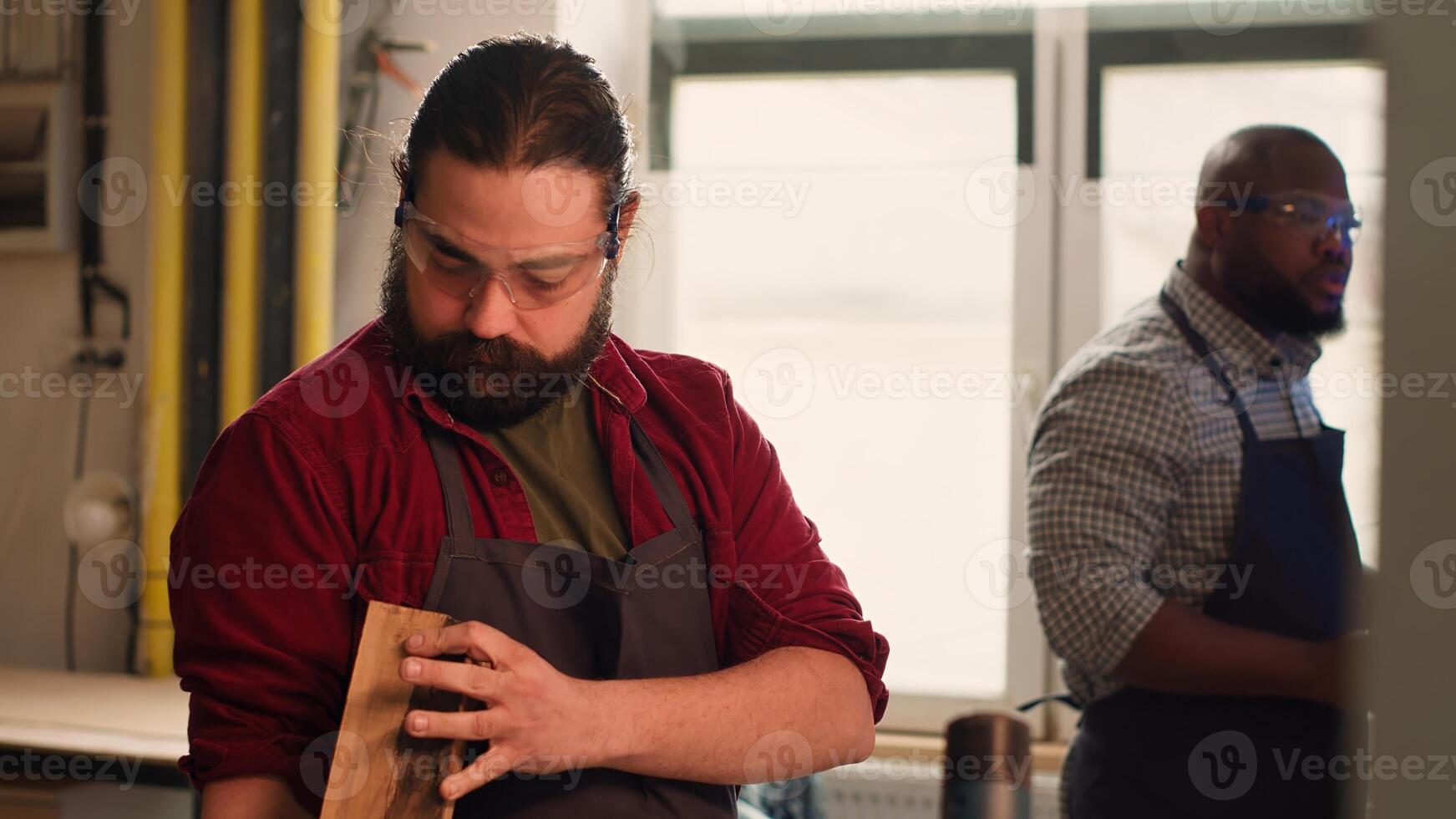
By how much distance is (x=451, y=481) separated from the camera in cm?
110

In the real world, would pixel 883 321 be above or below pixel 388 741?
above

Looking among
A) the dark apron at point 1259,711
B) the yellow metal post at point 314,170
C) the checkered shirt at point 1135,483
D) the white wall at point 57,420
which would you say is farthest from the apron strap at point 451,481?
the white wall at point 57,420

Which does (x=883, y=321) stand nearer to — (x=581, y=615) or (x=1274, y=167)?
(x=1274, y=167)

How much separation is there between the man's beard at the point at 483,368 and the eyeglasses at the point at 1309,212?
1.20 metres

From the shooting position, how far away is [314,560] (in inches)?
40.9

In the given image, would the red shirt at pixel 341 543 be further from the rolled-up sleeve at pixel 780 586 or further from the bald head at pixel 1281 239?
the bald head at pixel 1281 239

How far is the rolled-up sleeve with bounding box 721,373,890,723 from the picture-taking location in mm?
1191

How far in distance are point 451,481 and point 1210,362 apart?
1.23 metres

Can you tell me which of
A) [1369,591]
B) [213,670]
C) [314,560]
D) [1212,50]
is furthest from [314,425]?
[1212,50]

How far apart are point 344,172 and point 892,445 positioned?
4.97 feet

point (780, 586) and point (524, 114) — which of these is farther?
point (780, 586)

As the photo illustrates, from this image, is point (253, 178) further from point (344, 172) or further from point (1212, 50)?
point (1212, 50)

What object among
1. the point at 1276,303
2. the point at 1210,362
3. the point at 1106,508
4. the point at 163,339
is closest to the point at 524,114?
the point at 1106,508

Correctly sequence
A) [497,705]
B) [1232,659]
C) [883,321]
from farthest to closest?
[883,321] < [1232,659] < [497,705]
